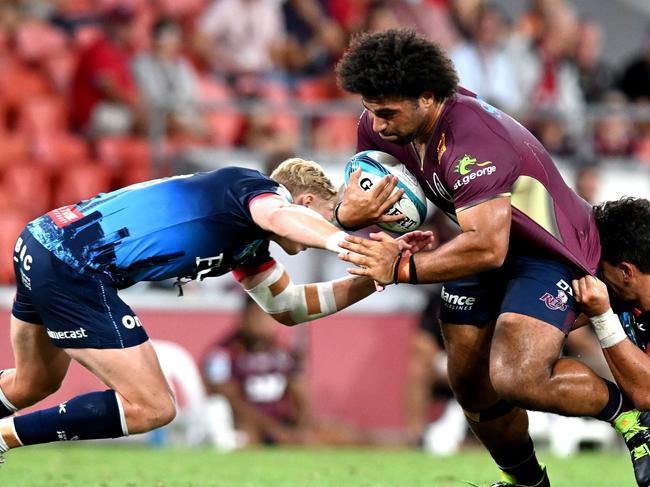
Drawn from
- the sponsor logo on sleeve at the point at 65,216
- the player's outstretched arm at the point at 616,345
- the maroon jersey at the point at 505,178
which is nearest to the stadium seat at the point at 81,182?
the sponsor logo on sleeve at the point at 65,216

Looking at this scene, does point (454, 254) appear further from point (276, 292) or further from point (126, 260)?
point (126, 260)

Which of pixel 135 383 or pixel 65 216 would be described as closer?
pixel 135 383

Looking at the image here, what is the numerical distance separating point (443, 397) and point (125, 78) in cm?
521

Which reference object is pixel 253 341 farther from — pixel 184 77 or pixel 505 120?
pixel 505 120

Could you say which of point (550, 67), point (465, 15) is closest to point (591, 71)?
point (550, 67)

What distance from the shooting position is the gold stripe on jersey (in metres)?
6.37

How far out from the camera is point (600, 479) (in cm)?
899

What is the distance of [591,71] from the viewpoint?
16.9 m

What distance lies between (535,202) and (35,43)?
359 inches

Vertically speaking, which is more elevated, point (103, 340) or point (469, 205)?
point (469, 205)

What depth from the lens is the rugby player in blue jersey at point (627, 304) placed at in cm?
647

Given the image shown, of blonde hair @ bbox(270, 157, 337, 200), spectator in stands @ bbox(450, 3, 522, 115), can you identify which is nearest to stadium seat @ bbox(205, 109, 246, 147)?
spectator in stands @ bbox(450, 3, 522, 115)

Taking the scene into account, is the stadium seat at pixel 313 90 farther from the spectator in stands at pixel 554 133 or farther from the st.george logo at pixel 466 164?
the st.george logo at pixel 466 164

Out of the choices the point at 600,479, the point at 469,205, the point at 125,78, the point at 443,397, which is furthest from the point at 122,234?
the point at 125,78
